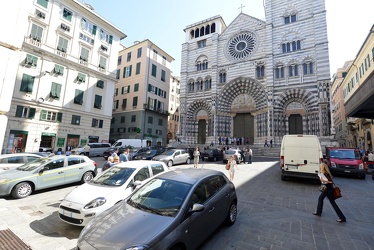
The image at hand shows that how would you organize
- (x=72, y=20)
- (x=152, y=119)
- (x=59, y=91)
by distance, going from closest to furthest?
1. (x=59, y=91)
2. (x=72, y=20)
3. (x=152, y=119)

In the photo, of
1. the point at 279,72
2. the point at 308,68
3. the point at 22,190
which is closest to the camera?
the point at 22,190

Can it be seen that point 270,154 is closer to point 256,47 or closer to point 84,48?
point 256,47

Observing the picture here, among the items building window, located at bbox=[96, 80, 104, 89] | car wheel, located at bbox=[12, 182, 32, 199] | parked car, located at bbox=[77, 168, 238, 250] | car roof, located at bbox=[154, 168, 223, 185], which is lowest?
car wheel, located at bbox=[12, 182, 32, 199]

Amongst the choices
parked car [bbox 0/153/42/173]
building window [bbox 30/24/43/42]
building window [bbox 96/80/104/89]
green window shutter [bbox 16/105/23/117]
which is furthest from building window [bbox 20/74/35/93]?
parked car [bbox 0/153/42/173]

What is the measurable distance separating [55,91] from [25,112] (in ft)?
12.7

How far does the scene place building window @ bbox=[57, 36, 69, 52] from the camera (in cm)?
2245

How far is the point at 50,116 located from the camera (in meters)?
21.7

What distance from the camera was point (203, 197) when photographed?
3861 millimetres

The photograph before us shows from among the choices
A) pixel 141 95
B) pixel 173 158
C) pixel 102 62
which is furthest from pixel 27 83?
pixel 173 158

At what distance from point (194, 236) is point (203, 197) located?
766 mm

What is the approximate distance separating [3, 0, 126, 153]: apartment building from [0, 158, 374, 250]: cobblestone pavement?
17058mm

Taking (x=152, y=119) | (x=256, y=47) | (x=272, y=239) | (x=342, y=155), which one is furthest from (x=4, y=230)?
(x=256, y=47)

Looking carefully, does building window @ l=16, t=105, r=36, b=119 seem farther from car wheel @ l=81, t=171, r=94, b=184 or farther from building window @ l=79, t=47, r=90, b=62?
car wheel @ l=81, t=171, r=94, b=184

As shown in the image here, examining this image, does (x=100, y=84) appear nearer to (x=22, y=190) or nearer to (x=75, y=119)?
(x=75, y=119)
